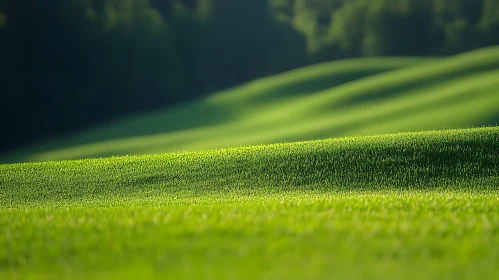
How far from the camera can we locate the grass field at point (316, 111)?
33250mm

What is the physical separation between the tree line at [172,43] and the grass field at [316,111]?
317 centimetres

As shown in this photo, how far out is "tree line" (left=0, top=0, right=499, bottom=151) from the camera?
47.1 m

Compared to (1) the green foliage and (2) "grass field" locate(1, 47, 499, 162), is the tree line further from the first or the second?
(2) "grass field" locate(1, 47, 499, 162)

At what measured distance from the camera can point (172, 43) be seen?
192ft

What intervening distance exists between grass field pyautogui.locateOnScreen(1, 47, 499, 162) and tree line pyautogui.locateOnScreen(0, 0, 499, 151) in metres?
3.17

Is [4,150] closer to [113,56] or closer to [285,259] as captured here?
[113,56]

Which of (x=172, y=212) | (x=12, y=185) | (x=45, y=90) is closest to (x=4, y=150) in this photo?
(x=45, y=90)

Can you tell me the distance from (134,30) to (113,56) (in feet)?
11.9

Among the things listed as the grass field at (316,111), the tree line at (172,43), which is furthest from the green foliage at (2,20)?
the grass field at (316,111)

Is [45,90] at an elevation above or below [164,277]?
above

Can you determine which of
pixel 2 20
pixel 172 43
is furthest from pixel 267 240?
pixel 172 43

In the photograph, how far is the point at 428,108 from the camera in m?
34.2

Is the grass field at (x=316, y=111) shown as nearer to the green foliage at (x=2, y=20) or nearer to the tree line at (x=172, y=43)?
the tree line at (x=172, y=43)

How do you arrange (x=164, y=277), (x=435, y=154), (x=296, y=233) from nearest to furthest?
(x=164, y=277), (x=296, y=233), (x=435, y=154)
